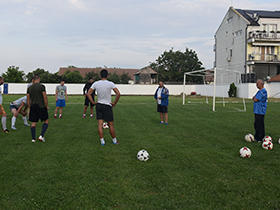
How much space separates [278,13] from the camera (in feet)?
142

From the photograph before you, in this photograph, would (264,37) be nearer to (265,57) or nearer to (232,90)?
(265,57)

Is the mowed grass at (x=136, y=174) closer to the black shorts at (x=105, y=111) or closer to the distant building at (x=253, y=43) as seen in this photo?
the black shorts at (x=105, y=111)

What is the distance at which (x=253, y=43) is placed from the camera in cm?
3859

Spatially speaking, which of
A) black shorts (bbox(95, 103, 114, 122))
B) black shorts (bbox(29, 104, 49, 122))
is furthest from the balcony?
black shorts (bbox(29, 104, 49, 122))

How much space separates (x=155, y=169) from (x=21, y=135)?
5566 millimetres

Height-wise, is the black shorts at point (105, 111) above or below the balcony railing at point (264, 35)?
below

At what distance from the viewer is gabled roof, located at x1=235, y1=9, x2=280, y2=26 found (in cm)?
3975

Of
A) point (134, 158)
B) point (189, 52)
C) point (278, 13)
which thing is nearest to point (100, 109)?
point (134, 158)

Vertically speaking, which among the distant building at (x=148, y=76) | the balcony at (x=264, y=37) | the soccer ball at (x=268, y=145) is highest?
the balcony at (x=264, y=37)

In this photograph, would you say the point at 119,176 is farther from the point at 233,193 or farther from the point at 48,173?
the point at 233,193

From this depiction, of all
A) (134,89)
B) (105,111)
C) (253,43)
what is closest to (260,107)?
(105,111)

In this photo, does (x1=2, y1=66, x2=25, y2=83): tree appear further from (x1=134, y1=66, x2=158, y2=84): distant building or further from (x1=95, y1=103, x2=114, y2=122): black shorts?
(x1=95, y1=103, x2=114, y2=122): black shorts

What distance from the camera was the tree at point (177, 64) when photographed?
62250mm

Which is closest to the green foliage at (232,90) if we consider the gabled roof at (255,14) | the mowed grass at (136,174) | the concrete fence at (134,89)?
the concrete fence at (134,89)
